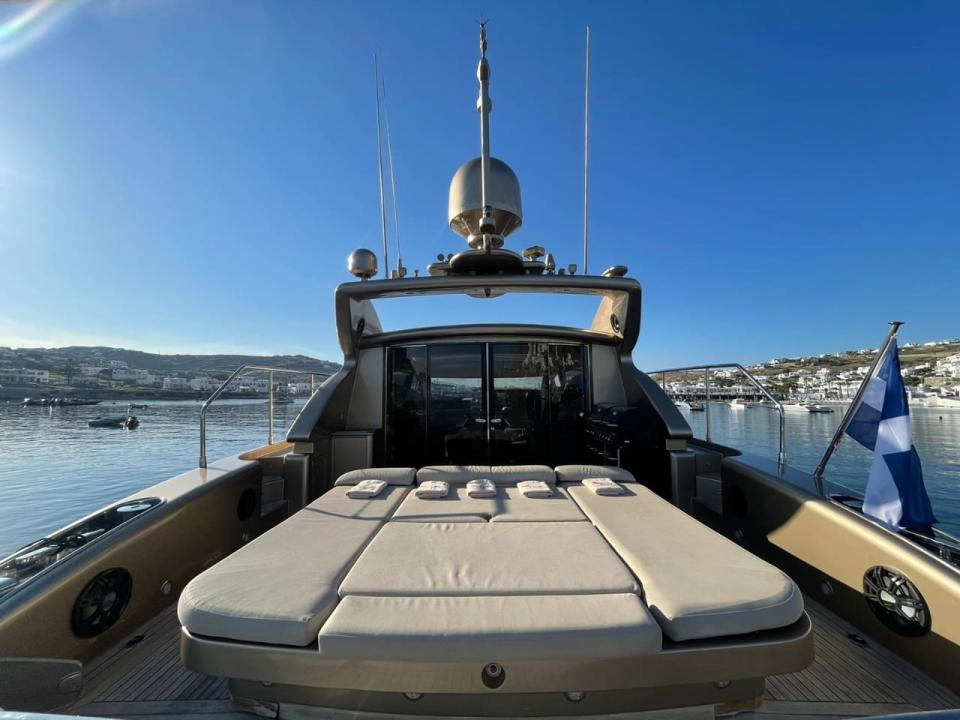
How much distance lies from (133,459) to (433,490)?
56.3 ft

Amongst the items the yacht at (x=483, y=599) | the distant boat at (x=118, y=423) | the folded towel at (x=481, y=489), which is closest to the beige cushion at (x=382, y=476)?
the yacht at (x=483, y=599)

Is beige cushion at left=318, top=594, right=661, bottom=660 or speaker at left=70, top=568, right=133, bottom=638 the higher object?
beige cushion at left=318, top=594, right=661, bottom=660

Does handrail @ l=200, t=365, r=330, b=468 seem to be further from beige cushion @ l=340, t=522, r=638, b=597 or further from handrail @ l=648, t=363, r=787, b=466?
handrail @ l=648, t=363, r=787, b=466

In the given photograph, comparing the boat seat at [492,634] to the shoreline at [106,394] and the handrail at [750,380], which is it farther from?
the shoreline at [106,394]

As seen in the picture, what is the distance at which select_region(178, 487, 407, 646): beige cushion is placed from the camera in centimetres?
133

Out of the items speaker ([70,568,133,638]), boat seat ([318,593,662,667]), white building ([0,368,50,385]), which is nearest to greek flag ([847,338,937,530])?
boat seat ([318,593,662,667])

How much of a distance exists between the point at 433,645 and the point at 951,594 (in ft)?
6.26

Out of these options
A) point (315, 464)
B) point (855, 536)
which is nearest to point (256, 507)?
point (315, 464)

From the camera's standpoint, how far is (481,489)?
8.95 feet

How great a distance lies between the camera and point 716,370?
3.46m

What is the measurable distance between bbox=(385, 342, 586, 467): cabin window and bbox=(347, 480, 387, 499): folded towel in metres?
1.62

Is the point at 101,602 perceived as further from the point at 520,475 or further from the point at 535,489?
the point at 520,475

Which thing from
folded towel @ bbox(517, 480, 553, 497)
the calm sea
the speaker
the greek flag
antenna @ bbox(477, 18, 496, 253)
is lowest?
the calm sea

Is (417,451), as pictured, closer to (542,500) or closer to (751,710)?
(542,500)
